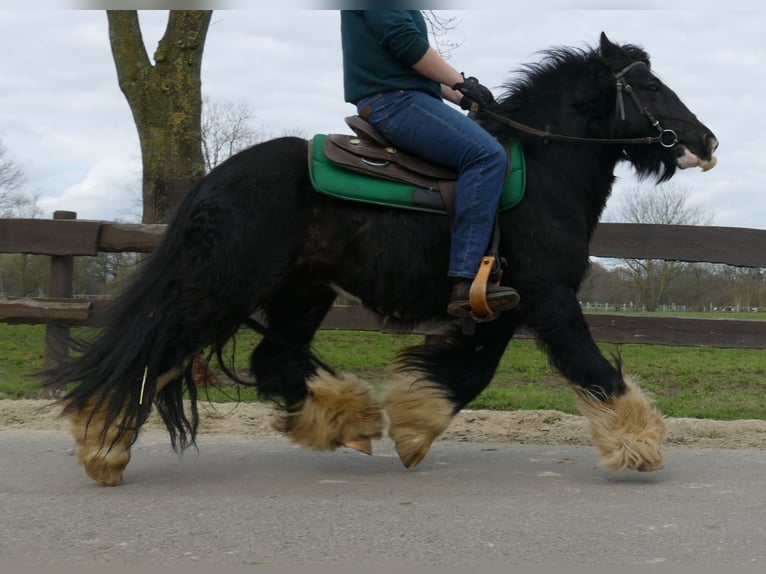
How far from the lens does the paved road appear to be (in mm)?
3082

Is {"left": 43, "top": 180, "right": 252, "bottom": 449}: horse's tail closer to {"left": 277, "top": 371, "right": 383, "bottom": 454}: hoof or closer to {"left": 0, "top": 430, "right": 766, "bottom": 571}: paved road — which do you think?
{"left": 0, "top": 430, "right": 766, "bottom": 571}: paved road

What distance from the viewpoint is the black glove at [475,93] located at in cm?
457

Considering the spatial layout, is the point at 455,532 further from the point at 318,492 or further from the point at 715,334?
the point at 715,334

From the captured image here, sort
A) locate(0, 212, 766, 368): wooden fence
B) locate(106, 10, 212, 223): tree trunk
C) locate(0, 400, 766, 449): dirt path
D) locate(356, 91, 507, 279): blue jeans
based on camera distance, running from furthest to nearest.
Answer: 1. locate(106, 10, 212, 223): tree trunk
2. locate(0, 212, 766, 368): wooden fence
3. locate(0, 400, 766, 449): dirt path
4. locate(356, 91, 507, 279): blue jeans

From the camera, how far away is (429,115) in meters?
4.43

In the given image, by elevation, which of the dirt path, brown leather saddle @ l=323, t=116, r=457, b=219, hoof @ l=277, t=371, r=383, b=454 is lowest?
the dirt path

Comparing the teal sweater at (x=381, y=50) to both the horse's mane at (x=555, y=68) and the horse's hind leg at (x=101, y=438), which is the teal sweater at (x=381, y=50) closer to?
the horse's mane at (x=555, y=68)

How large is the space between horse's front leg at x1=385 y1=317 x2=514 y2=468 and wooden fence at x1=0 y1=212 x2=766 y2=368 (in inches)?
90.2

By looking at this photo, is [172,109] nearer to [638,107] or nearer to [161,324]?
[161,324]

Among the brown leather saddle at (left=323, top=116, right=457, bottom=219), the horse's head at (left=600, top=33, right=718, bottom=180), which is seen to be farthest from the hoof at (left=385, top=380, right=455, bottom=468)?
the horse's head at (left=600, top=33, right=718, bottom=180)

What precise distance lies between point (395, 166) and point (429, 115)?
0.31m

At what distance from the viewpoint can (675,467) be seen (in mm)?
4695

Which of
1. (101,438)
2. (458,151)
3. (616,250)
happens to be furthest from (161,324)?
(616,250)

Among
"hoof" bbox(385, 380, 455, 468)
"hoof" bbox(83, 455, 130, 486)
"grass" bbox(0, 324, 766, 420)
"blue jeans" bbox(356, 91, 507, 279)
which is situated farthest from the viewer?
"grass" bbox(0, 324, 766, 420)
